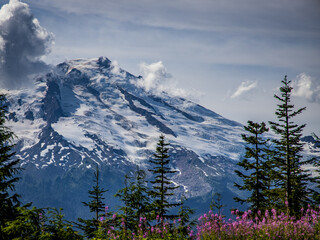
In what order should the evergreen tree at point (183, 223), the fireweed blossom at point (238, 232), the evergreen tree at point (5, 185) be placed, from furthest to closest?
the evergreen tree at point (5, 185) → the evergreen tree at point (183, 223) → the fireweed blossom at point (238, 232)

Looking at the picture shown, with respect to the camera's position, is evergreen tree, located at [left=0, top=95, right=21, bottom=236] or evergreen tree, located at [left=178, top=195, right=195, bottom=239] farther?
evergreen tree, located at [left=0, top=95, right=21, bottom=236]

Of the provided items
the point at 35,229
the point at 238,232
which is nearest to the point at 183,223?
the point at 238,232

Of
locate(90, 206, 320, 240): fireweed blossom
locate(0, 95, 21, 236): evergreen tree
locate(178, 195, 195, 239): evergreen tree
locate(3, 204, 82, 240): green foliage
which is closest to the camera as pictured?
locate(3, 204, 82, 240): green foliage

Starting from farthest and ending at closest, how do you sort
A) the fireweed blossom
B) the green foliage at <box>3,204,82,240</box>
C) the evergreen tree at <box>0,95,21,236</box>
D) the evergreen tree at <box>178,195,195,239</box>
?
1. the evergreen tree at <box>0,95,21,236</box>
2. the evergreen tree at <box>178,195,195,239</box>
3. the fireweed blossom
4. the green foliage at <box>3,204,82,240</box>

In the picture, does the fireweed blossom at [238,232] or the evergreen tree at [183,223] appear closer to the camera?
the fireweed blossom at [238,232]

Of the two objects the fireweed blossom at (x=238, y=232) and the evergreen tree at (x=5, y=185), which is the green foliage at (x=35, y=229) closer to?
the evergreen tree at (x=5, y=185)

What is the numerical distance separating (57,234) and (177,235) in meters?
2.67

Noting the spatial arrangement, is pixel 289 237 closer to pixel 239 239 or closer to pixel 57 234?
pixel 239 239

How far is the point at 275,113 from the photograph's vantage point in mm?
26562

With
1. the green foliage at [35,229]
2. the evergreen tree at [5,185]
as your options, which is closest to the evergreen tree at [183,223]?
the green foliage at [35,229]

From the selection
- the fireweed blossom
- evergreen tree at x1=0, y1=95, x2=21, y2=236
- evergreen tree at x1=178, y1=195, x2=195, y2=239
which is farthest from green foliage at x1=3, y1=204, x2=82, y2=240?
evergreen tree at x1=178, y1=195, x2=195, y2=239

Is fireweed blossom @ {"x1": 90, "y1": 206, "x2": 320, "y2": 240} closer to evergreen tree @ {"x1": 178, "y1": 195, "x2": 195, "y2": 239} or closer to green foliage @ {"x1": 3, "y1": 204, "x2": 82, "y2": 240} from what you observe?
evergreen tree @ {"x1": 178, "y1": 195, "x2": 195, "y2": 239}

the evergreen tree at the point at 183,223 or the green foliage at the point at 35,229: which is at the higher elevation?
A: the evergreen tree at the point at 183,223

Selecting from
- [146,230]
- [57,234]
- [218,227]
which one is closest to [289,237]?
[218,227]
